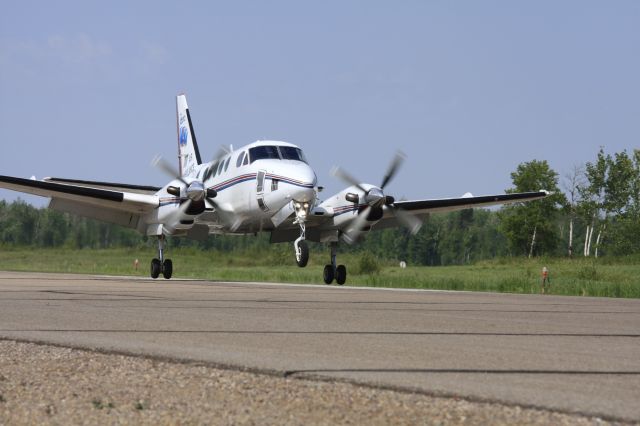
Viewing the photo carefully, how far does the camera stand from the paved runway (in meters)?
6.80

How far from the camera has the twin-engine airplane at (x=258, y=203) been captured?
28.0 meters

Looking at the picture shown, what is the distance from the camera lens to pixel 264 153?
95.9 feet

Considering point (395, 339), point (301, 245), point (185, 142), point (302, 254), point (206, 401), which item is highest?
point (185, 142)

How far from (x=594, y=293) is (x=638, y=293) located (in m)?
1.26

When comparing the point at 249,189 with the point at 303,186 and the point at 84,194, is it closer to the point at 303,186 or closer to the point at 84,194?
the point at 303,186

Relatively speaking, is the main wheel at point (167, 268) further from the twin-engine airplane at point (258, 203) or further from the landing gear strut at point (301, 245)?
the landing gear strut at point (301, 245)

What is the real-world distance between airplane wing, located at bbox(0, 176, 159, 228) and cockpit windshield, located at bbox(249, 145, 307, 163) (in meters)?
3.92

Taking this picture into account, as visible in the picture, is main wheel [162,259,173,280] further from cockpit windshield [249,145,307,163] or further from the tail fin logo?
the tail fin logo

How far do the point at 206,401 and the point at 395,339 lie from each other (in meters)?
4.09

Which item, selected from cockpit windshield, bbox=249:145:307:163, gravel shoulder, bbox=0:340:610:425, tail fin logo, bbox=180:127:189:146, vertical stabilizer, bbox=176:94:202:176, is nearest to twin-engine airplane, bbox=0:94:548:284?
cockpit windshield, bbox=249:145:307:163

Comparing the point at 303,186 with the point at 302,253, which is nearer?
the point at 302,253

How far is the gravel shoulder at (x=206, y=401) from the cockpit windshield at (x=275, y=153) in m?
21.4

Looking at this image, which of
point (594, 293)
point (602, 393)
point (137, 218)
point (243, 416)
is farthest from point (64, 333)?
point (137, 218)

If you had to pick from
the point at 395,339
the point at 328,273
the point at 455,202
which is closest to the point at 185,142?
the point at 328,273
